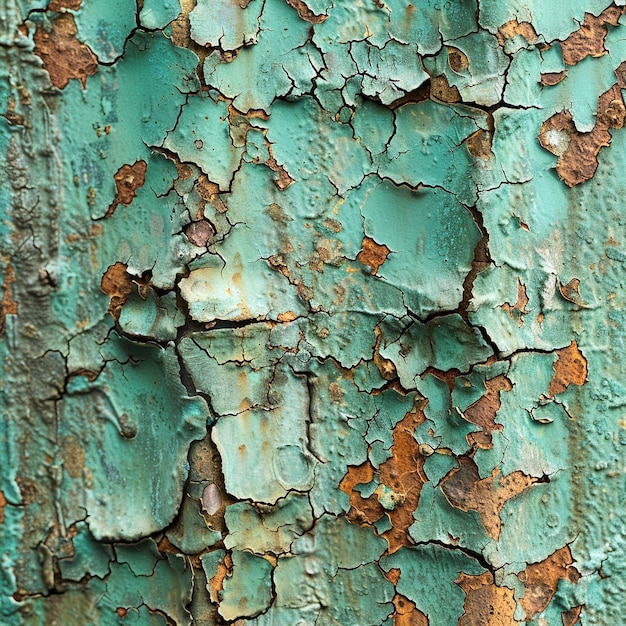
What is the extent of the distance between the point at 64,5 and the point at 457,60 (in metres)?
0.68

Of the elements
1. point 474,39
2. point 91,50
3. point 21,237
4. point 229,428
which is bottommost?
point 229,428

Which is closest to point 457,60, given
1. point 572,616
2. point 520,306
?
point 520,306

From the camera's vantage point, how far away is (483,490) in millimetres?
1215

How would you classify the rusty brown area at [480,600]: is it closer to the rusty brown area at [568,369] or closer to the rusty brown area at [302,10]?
the rusty brown area at [568,369]

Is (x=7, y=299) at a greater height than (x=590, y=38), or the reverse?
(x=590, y=38)

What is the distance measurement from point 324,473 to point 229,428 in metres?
0.18

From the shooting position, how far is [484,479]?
1216mm

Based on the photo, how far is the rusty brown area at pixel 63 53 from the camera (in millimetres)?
1203

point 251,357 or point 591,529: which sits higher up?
point 251,357

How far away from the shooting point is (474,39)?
1239mm

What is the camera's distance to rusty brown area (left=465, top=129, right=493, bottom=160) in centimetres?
124

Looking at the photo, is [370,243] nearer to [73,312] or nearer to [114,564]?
[73,312]

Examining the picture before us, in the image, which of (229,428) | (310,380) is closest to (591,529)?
(310,380)

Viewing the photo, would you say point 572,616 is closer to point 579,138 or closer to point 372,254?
point 372,254
